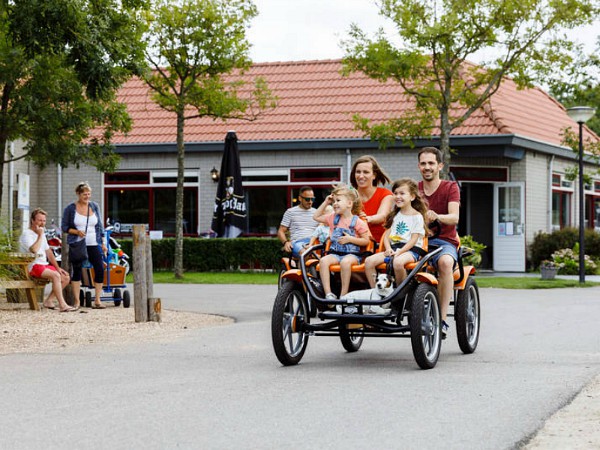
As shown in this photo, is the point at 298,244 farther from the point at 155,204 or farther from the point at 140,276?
the point at 155,204

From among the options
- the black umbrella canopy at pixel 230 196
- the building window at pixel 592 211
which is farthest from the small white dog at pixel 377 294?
the building window at pixel 592 211

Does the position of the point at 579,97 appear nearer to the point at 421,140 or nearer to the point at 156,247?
the point at 421,140

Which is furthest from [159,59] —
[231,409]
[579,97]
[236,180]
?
[231,409]

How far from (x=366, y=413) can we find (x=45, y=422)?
1935mm

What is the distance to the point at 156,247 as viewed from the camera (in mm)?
27219

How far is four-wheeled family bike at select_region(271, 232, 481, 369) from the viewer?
27.3 ft

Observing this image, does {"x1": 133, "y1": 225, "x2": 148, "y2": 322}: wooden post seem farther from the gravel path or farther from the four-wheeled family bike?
the four-wheeled family bike

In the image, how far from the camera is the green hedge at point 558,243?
27.5 m

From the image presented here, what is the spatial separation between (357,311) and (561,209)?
24.3 metres

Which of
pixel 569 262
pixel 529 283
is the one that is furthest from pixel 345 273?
pixel 569 262

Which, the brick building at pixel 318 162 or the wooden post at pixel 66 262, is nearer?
the wooden post at pixel 66 262

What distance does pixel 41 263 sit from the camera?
14500 millimetres

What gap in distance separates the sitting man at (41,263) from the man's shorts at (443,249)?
6.76 meters

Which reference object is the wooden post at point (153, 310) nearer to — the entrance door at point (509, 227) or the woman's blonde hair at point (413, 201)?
the woman's blonde hair at point (413, 201)
